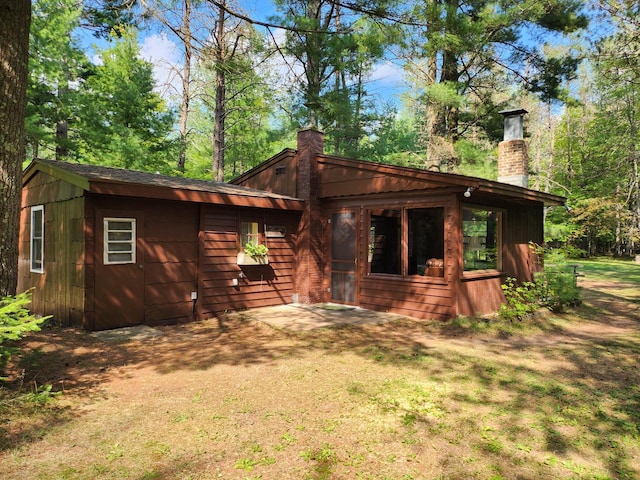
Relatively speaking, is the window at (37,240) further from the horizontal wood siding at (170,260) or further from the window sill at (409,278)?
the window sill at (409,278)

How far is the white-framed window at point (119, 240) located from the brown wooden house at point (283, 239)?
2 cm

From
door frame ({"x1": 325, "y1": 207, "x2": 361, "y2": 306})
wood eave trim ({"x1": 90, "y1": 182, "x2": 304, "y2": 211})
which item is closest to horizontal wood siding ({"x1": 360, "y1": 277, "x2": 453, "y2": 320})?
door frame ({"x1": 325, "y1": 207, "x2": 361, "y2": 306})

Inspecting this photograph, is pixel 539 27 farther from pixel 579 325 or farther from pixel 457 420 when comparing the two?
pixel 457 420

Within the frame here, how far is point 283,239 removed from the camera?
9.62m

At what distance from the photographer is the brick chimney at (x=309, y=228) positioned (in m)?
9.66

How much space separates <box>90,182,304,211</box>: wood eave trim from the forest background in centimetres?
239

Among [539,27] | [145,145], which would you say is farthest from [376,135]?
[145,145]

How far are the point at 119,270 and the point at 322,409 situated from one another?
15.7 feet

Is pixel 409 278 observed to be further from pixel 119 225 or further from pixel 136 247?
pixel 119 225

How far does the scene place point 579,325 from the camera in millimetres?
7855

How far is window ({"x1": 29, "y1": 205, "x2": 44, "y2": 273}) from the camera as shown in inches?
311

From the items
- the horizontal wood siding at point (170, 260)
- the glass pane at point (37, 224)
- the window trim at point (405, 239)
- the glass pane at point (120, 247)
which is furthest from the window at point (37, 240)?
the window trim at point (405, 239)

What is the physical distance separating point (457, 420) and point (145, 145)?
17.5 m

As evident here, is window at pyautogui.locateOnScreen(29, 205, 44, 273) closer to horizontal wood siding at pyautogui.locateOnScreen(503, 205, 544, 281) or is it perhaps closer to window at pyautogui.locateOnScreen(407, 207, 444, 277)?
window at pyautogui.locateOnScreen(407, 207, 444, 277)
